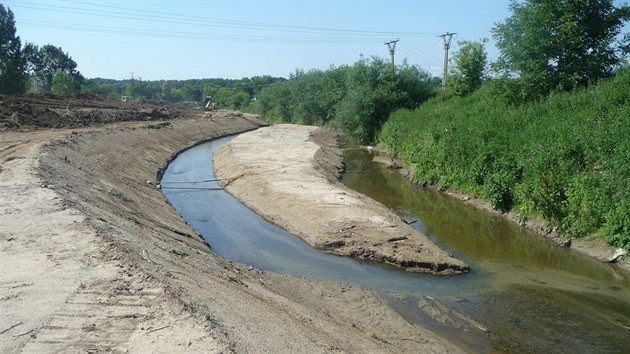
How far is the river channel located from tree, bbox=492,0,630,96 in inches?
337

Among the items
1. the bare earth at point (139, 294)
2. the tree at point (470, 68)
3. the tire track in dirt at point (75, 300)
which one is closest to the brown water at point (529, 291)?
the bare earth at point (139, 294)

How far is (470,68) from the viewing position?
118ft

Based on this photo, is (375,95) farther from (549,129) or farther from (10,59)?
(10,59)

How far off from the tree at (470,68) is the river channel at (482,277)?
16688 millimetres

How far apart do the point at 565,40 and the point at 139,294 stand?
2345cm

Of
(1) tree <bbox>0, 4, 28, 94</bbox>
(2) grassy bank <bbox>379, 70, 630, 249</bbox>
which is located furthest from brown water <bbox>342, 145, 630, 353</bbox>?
(1) tree <bbox>0, 4, 28, 94</bbox>

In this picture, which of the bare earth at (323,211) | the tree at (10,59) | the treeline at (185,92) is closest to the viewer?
the bare earth at (323,211)

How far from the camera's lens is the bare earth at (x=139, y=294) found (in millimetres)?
6590

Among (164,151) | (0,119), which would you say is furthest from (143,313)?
(164,151)

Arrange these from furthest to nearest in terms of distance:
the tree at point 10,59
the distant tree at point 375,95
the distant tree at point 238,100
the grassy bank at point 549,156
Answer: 1. the distant tree at point 238,100
2. the tree at point 10,59
3. the distant tree at point 375,95
4. the grassy bank at point 549,156

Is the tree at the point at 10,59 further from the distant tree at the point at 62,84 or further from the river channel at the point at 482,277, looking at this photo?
the river channel at the point at 482,277

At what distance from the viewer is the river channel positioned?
1004cm

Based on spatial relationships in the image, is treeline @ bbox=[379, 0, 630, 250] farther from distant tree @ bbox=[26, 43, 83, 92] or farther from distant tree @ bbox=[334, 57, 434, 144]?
distant tree @ bbox=[26, 43, 83, 92]

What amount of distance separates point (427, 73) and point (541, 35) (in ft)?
69.4
